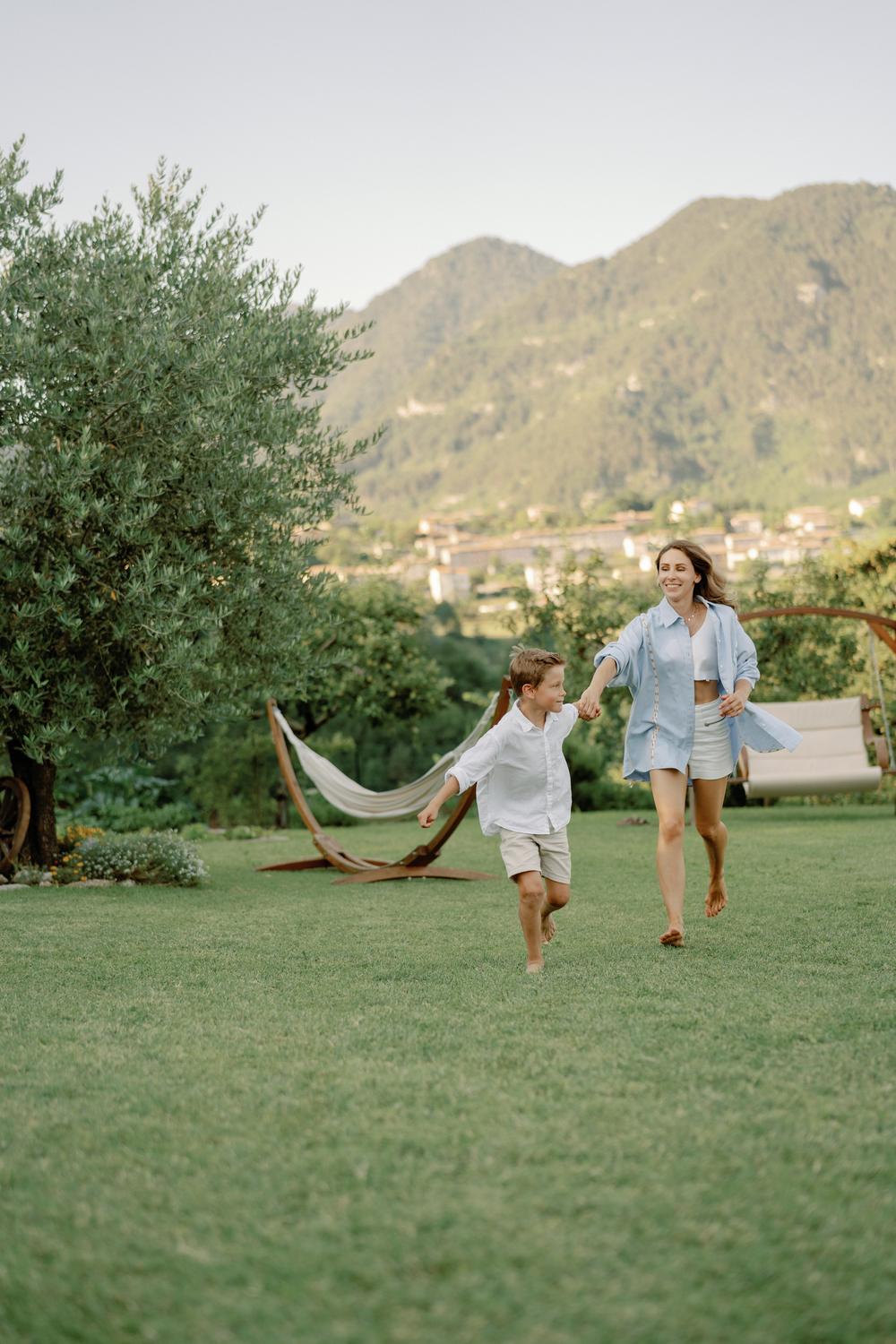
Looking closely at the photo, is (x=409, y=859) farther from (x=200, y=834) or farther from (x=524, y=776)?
(x=200, y=834)

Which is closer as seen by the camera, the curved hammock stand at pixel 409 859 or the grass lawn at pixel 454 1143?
the grass lawn at pixel 454 1143

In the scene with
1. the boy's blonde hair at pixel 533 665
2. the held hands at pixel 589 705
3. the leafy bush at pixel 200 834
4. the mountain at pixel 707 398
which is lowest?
the leafy bush at pixel 200 834

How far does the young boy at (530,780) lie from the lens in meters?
5.25

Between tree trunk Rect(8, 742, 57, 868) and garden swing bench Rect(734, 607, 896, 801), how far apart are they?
6301mm

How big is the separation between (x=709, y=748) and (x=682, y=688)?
335 millimetres

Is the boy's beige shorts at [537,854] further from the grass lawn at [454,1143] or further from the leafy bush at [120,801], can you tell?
the leafy bush at [120,801]

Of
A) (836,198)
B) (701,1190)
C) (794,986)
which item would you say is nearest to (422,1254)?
(701,1190)

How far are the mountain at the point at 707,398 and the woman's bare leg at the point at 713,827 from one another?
115m

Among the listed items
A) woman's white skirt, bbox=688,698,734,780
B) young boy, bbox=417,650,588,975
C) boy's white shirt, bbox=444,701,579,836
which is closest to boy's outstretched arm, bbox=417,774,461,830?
young boy, bbox=417,650,588,975

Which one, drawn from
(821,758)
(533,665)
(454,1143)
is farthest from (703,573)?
(821,758)

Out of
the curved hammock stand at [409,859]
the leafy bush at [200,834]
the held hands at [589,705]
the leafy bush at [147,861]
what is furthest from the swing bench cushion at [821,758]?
the held hands at [589,705]

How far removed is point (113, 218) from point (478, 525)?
12236 cm

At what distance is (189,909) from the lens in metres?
7.76

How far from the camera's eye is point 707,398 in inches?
6294
